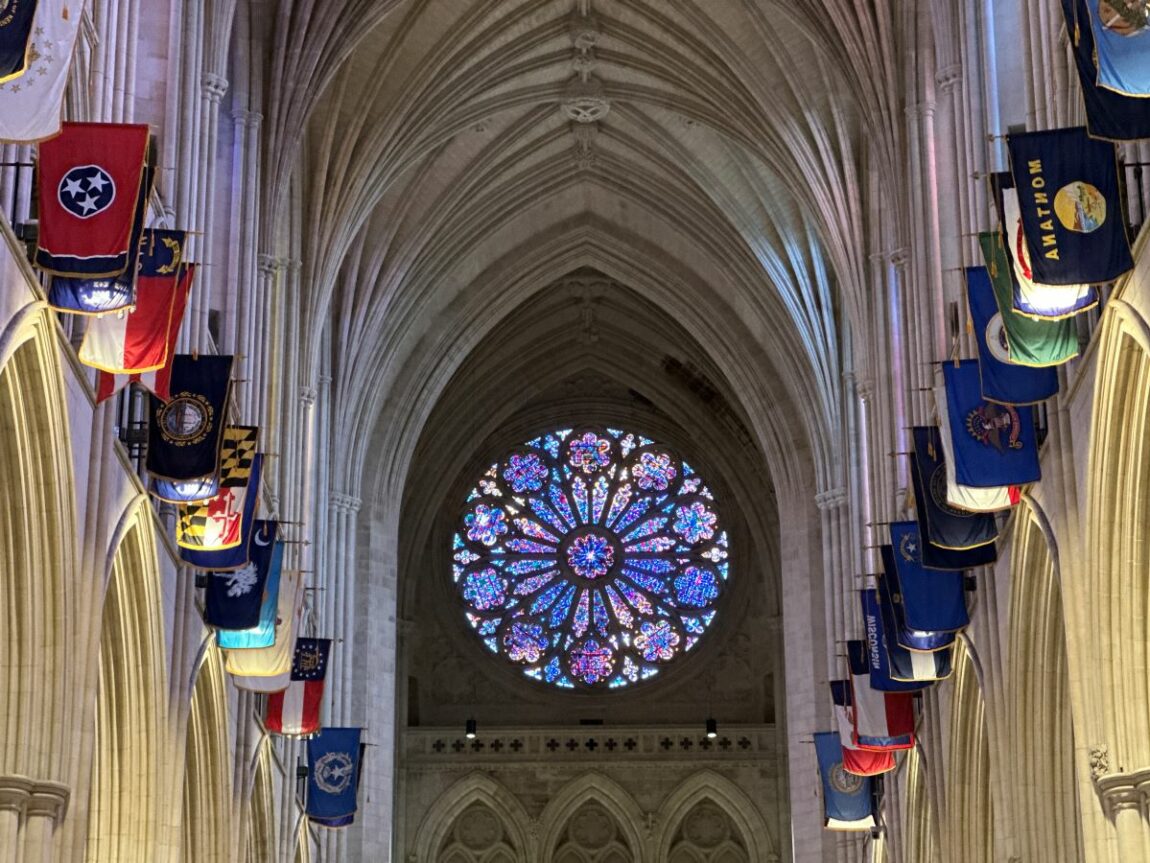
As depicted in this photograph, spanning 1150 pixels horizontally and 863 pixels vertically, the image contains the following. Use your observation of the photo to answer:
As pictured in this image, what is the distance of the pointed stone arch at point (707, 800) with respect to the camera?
1767 inches

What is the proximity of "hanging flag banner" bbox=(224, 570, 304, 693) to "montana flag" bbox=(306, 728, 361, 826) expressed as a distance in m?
5.92

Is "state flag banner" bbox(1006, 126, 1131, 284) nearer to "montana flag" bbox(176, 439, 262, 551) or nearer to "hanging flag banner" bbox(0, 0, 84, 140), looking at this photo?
"hanging flag banner" bbox(0, 0, 84, 140)

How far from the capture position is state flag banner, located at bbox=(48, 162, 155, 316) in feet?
50.9

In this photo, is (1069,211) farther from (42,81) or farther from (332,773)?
(332,773)

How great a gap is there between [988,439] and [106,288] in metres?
8.83

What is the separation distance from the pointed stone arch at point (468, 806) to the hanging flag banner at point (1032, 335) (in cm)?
2924

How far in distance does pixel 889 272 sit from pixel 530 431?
1809 cm

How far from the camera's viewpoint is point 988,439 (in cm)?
2012

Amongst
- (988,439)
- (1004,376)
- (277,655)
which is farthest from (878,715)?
(1004,376)

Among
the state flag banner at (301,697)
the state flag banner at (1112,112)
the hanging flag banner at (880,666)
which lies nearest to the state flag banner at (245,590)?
the state flag banner at (301,697)

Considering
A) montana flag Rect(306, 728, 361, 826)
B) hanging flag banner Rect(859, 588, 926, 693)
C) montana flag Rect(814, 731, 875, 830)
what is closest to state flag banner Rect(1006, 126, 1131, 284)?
hanging flag banner Rect(859, 588, 926, 693)

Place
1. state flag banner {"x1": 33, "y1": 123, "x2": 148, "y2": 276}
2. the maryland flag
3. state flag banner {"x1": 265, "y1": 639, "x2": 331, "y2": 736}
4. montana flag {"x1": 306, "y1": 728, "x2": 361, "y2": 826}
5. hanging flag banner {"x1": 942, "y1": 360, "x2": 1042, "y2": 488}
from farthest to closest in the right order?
1. montana flag {"x1": 306, "y1": 728, "x2": 361, "y2": 826}
2. state flag banner {"x1": 265, "y1": 639, "x2": 331, "y2": 736}
3. the maryland flag
4. hanging flag banner {"x1": 942, "y1": 360, "x2": 1042, "y2": 488}
5. state flag banner {"x1": 33, "y1": 123, "x2": 148, "y2": 276}

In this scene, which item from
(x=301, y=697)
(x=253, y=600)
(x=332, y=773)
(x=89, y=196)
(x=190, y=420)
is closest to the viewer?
(x=89, y=196)

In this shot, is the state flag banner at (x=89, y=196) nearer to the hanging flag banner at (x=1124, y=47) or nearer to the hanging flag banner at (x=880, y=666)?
the hanging flag banner at (x=1124, y=47)
